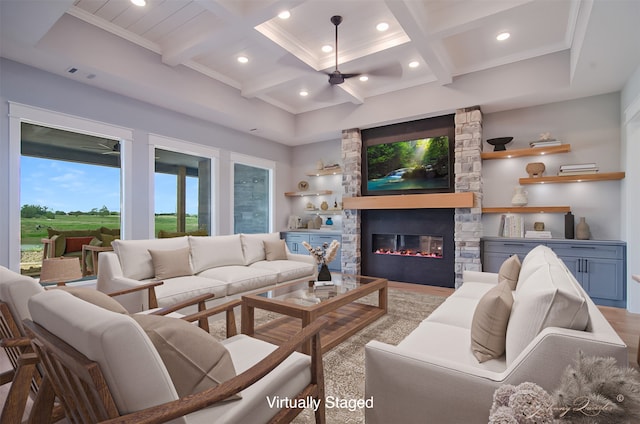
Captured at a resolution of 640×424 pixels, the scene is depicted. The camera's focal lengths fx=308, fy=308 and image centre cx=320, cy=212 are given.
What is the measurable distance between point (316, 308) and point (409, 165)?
3774 mm

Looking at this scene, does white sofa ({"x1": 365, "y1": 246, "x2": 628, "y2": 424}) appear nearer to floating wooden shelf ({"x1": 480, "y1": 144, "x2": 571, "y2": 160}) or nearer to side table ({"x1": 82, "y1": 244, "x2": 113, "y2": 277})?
floating wooden shelf ({"x1": 480, "y1": 144, "x2": 571, "y2": 160})

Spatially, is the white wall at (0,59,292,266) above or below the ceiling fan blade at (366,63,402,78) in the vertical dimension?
below

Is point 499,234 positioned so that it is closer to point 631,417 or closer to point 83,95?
point 631,417

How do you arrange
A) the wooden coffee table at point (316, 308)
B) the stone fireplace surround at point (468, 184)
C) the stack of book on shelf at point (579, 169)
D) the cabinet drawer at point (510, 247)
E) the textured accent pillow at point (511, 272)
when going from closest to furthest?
1. the wooden coffee table at point (316, 308)
2. the textured accent pillow at point (511, 272)
3. the stack of book on shelf at point (579, 169)
4. the cabinet drawer at point (510, 247)
5. the stone fireplace surround at point (468, 184)

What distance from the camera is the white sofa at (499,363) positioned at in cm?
109

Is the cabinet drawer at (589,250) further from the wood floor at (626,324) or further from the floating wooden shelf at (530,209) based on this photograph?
the wood floor at (626,324)

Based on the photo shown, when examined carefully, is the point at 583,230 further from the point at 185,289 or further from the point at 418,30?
the point at 185,289

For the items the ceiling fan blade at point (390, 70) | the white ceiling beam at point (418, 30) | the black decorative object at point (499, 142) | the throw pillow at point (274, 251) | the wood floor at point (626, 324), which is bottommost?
the wood floor at point (626, 324)

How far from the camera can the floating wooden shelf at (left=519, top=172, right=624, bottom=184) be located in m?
3.89

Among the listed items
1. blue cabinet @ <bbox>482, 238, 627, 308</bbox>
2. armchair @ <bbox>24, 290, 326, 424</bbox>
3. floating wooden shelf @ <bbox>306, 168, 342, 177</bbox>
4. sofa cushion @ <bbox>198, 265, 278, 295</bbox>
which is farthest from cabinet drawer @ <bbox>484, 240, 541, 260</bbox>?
armchair @ <bbox>24, 290, 326, 424</bbox>

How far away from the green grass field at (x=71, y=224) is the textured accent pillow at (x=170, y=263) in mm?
1488

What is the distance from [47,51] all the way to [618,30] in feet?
17.5

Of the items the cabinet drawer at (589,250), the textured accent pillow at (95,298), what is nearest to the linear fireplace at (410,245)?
the cabinet drawer at (589,250)

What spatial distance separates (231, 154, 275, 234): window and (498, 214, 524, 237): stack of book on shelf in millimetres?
4336
